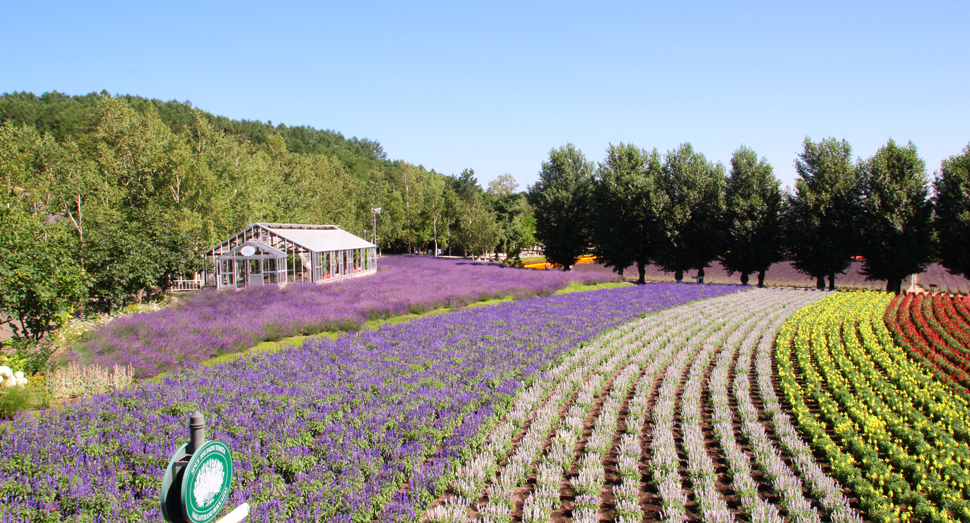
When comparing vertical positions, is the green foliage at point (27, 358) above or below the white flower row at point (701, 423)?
above

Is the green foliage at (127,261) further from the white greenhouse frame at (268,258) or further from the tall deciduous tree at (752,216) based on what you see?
the tall deciduous tree at (752,216)

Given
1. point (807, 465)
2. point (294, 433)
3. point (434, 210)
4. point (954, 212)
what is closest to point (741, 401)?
point (807, 465)

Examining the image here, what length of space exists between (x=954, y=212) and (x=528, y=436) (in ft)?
126

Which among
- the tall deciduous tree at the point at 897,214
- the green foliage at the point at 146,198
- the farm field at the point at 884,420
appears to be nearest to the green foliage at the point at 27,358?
the green foliage at the point at 146,198

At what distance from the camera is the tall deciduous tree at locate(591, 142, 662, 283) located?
43.0 m

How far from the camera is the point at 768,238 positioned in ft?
127

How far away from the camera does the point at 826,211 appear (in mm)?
36188

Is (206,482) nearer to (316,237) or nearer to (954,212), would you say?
(316,237)

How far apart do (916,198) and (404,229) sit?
5487 cm

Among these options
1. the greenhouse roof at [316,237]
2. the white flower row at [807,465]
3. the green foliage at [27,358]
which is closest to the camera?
the white flower row at [807,465]

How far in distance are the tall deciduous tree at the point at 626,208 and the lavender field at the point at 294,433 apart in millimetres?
32187

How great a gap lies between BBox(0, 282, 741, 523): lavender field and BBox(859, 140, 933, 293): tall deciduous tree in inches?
1250

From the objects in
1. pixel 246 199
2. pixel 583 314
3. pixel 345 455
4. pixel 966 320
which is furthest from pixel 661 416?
pixel 246 199

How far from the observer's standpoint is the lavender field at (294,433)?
5.76 metres
